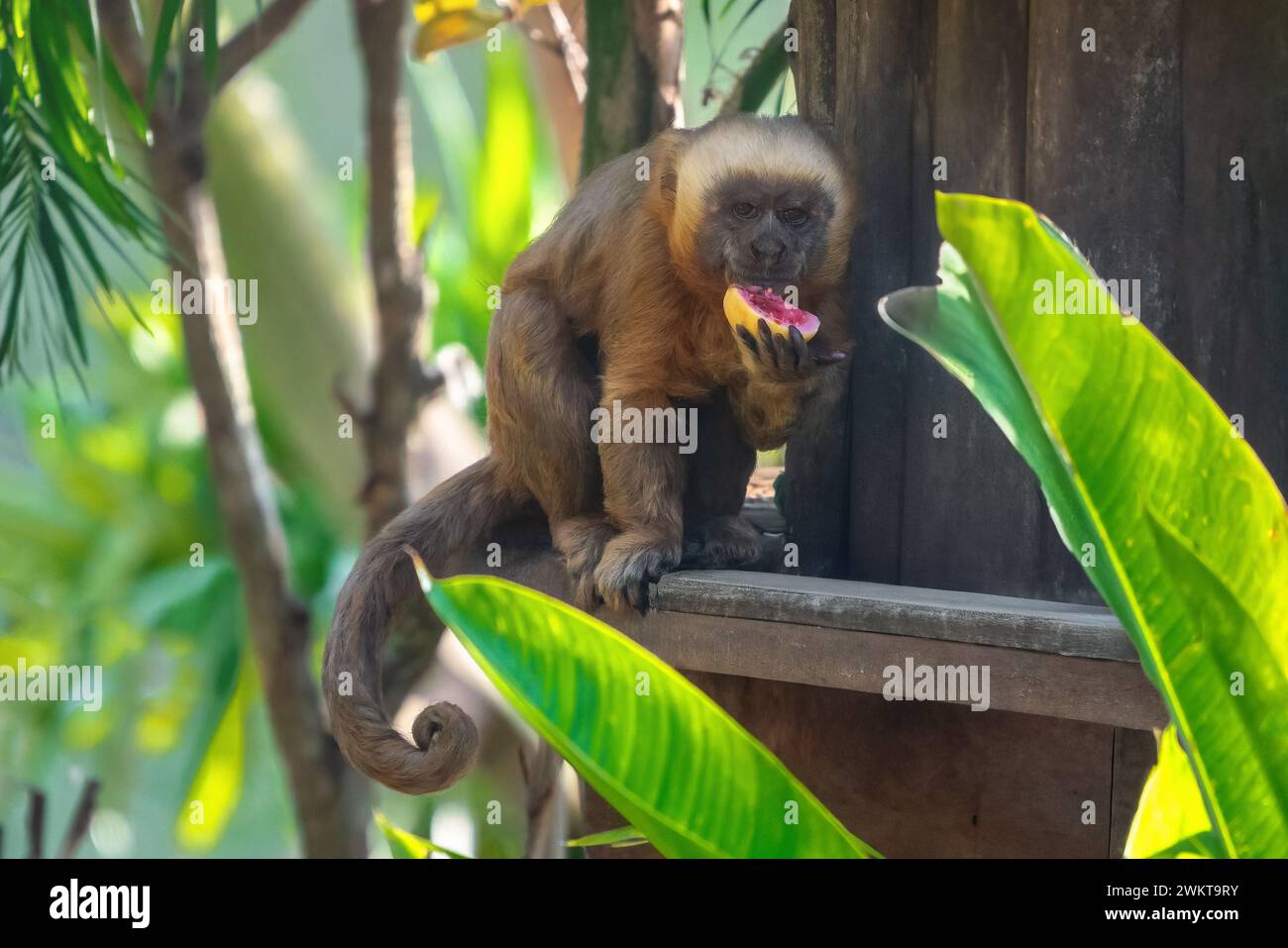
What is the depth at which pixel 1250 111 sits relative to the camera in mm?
2754

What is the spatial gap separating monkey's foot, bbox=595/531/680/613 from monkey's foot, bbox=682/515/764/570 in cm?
8

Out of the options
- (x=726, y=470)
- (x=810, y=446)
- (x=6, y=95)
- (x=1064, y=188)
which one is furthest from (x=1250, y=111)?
(x=6, y=95)

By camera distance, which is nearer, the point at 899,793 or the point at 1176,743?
the point at 1176,743

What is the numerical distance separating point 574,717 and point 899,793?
1535 millimetres

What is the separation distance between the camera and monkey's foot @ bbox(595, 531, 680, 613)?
124 inches

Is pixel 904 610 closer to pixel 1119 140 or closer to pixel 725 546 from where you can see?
→ pixel 725 546

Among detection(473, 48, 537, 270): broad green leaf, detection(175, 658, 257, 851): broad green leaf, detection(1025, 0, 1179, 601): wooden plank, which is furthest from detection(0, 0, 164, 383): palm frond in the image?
detection(175, 658, 257, 851): broad green leaf

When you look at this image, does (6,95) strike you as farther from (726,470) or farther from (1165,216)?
(1165,216)

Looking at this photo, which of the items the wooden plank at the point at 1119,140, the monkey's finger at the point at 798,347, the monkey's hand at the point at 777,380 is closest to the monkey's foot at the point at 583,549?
the monkey's hand at the point at 777,380

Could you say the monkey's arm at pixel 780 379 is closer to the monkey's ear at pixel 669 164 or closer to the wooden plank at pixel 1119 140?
the monkey's ear at pixel 669 164

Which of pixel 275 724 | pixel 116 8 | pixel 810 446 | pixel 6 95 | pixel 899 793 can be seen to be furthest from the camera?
pixel 275 724

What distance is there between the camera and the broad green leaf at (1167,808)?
2.02 m

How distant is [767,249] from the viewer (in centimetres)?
325
